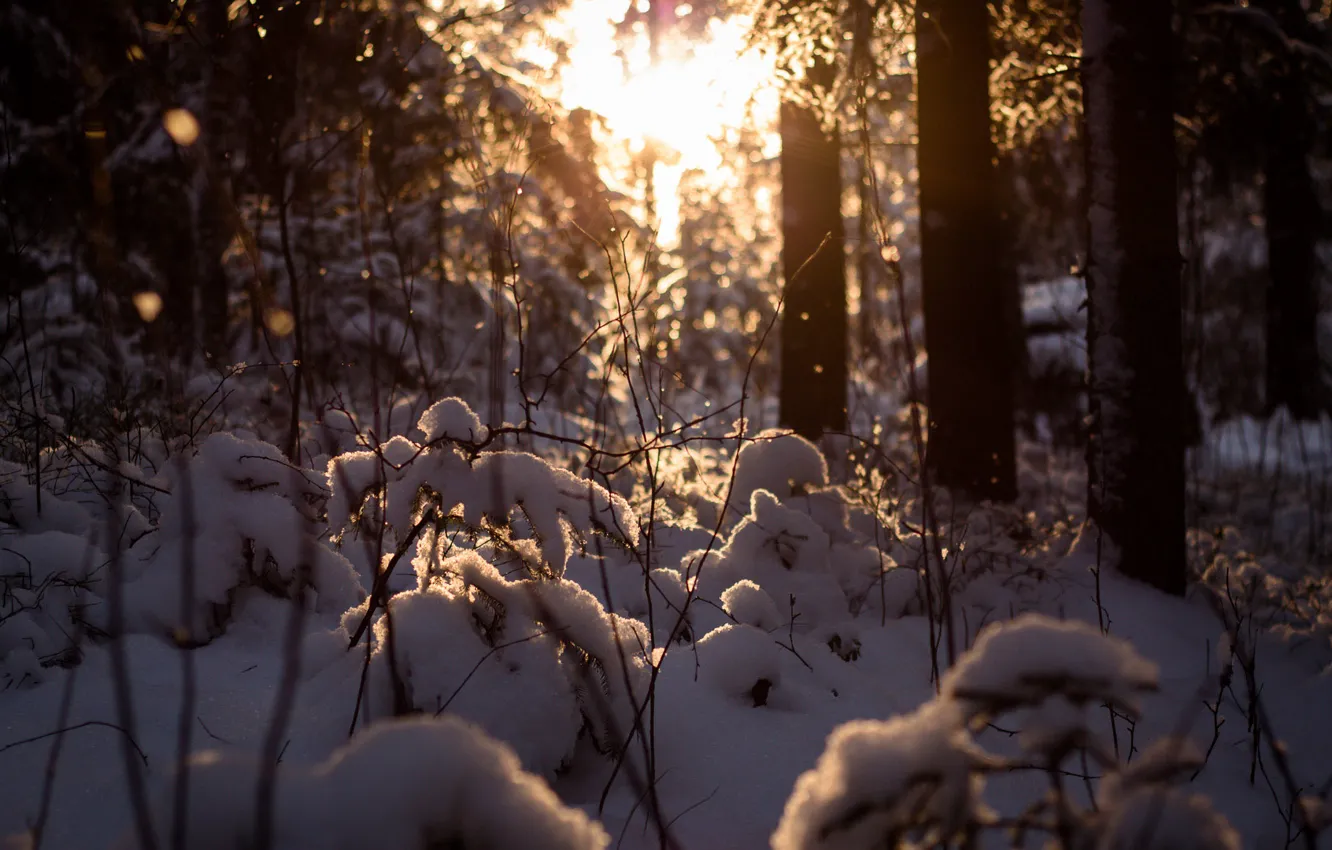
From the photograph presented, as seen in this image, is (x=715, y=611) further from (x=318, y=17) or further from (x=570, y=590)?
(x=318, y=17)

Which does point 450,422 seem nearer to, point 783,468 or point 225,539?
point 225,539

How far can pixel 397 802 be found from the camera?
2.85ft

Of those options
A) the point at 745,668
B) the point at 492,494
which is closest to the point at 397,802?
the point at 492,494

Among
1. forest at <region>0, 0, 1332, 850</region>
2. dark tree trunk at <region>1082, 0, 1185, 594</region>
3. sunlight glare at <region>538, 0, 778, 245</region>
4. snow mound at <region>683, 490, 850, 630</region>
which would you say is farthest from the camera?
sunlight glare at <region>538, 0, 778, 245</region>

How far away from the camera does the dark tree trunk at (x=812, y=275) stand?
7.16 m

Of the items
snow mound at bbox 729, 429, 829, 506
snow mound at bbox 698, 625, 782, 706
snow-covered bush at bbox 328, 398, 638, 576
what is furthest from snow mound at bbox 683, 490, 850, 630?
snow-covered bush at bbox 328, 398, 638, 576

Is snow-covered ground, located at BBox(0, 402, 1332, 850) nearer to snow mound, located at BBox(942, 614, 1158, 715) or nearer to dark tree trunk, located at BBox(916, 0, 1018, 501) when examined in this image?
snow mound, located at BBox(942, 614, 1158, 715)

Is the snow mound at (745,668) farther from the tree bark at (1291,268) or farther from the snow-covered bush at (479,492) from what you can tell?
the tree bark at (1291,268)

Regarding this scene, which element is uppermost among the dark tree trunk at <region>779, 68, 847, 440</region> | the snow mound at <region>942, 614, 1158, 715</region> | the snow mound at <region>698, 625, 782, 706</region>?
the dark tree trunk at <region>779, 68, 847, 440</region>

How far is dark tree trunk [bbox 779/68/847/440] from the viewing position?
716 cm

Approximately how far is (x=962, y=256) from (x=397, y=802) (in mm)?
5401

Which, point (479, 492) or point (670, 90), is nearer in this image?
point (479, 492)

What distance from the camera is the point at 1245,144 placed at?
11578 millimetres

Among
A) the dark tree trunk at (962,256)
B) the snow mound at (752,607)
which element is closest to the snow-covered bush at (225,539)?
the snow mound at (752,607)
